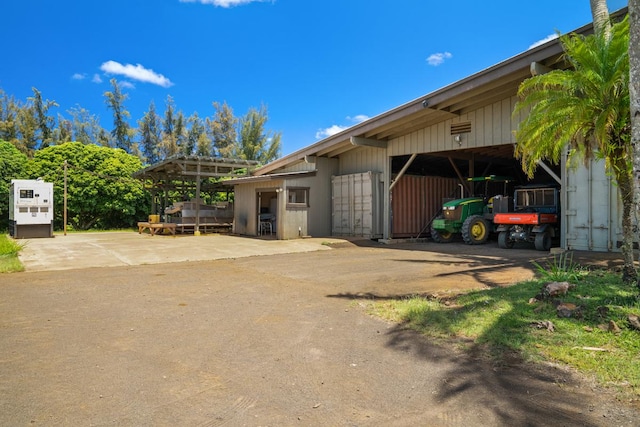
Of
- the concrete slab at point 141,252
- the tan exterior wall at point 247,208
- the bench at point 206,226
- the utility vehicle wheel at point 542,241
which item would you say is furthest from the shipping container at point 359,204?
the bench at point 206,226

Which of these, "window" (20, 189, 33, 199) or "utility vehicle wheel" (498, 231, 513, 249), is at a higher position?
"window" (20, 189, 33, 199)

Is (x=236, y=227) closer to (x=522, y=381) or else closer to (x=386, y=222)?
(x=386, y=222)

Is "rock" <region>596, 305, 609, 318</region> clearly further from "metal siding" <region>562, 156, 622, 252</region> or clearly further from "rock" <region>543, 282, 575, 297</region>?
"metal siding" <region>562, 156, 622, 252</region>

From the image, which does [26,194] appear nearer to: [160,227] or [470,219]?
[160,227]

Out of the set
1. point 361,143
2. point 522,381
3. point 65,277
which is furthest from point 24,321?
point 361,143

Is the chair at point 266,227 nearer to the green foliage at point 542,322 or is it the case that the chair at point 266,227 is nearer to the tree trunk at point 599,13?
the green foliage at point 542,322

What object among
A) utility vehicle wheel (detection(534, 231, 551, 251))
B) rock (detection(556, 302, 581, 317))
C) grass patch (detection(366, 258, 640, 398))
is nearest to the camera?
grass patch (detection(366, 258, 640, 398))

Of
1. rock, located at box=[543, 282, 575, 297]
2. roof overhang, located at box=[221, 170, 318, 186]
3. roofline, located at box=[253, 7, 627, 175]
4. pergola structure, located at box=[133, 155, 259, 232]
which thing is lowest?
rock, located at box=[543, 282, 575, 297]

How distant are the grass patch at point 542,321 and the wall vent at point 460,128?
27.4 feet

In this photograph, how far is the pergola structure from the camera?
18984 mm

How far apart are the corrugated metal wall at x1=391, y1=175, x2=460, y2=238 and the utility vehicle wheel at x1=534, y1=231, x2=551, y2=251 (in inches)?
222

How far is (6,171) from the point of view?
2172 cm

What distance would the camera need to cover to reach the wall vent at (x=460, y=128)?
1391 cm

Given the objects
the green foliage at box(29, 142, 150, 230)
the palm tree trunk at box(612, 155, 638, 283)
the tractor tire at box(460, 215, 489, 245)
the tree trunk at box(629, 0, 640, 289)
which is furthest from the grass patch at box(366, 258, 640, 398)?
the green foliage at box(29, 142, 150, 230)
